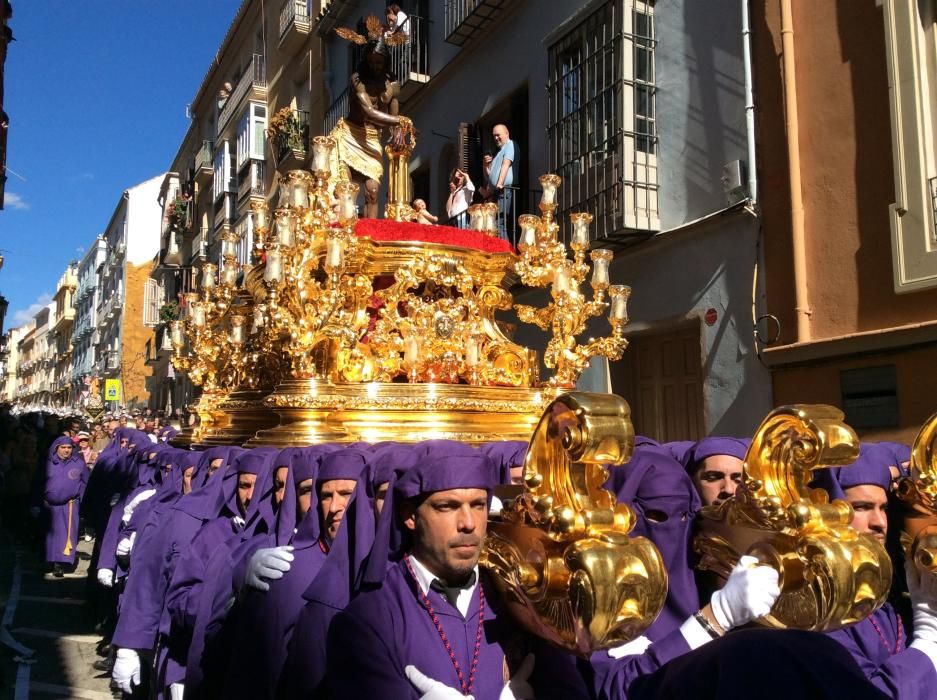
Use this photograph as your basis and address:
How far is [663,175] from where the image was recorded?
8.24 metres

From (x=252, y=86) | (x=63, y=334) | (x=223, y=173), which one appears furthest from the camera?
(x=63, y=334)

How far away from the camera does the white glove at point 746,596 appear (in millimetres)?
1775

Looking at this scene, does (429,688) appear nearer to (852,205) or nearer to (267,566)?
(267,566)

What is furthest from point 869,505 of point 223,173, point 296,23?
point 223,173

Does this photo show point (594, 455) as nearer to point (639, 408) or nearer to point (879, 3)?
point (879, 3)

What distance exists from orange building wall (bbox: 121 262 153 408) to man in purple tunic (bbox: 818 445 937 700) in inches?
1714

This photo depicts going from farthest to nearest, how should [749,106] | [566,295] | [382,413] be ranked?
1. [749,106]
2. [566,295]
3. [382,413]

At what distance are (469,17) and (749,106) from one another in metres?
5.34

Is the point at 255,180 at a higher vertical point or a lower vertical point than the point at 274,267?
higher

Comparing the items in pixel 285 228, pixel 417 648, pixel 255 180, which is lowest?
pixel 417 648

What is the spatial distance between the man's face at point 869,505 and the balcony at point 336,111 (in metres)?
13.2

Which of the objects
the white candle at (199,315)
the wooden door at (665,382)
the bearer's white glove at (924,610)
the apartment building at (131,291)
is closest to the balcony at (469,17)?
the wooden door at (665,382)

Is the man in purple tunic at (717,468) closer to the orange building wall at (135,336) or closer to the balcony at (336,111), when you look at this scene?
the balcony at (336,111)

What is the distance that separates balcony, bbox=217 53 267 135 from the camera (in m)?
21.5
